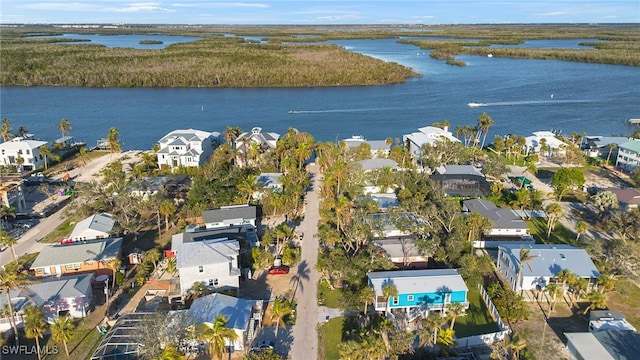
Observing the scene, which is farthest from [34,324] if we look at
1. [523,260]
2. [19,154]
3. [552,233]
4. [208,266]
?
[19,154]

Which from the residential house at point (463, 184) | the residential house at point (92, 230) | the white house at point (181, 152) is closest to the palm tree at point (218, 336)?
the residential house at point (92, 230)

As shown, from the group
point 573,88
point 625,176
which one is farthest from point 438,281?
point 573,88

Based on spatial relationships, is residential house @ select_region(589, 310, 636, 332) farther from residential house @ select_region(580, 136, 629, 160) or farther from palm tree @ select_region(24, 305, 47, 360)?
residential house @ select_region(580, 136, 629, 160)

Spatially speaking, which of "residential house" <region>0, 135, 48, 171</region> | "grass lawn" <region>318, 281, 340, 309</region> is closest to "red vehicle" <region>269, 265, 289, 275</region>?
"grass lawn" <region>318, 281, 340, 309</region>

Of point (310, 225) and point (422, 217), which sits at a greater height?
point (422, 217)

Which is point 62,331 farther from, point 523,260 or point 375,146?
point 375,146

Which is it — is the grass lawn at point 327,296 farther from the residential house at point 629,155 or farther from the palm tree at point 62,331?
the residential house at point 629,155

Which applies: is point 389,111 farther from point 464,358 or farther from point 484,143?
point 464,358
